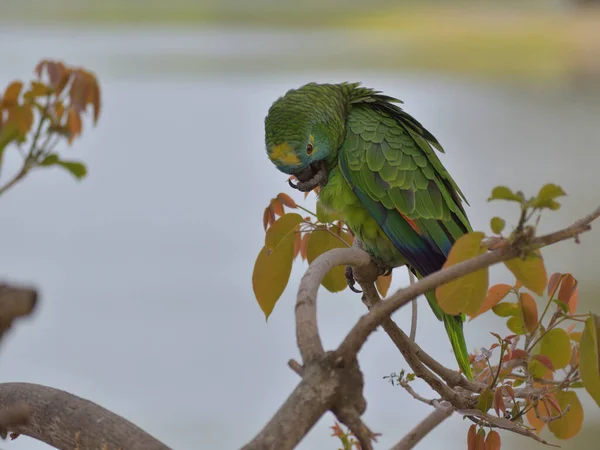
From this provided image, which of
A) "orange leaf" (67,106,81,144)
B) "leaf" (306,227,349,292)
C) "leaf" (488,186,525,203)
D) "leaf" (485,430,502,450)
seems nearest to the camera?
A: "leaf" (488,186,525,203)

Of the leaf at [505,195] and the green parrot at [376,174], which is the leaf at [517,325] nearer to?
the green parrot at [376,174]

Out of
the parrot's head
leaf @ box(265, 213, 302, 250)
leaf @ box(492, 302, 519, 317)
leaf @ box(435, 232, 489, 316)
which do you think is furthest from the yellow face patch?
leaf @ box(435, 232, 489, 316)

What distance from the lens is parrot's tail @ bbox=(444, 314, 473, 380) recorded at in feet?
3.02

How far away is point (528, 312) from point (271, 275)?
0.24m

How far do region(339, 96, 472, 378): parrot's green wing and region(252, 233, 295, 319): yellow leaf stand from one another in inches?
11.7

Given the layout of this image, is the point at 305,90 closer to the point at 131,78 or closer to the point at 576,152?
the point at 576,152

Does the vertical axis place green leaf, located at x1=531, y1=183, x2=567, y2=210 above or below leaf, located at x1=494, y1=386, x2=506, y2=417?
above

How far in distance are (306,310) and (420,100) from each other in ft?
14.5

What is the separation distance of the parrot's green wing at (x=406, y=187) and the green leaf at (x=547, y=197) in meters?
0.48

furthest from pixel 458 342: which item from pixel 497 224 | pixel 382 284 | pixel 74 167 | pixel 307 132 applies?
pixel 74 167

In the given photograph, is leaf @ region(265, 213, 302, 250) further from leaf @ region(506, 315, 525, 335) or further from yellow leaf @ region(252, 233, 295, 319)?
leaf @ region(506, 315, 525, 335)

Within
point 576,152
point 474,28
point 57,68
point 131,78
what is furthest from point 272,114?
point 474,28

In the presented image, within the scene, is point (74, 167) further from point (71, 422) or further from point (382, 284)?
point (382, 284)

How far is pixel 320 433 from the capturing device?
2.12m
